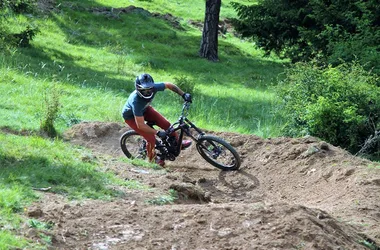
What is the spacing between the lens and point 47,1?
83.5 feet

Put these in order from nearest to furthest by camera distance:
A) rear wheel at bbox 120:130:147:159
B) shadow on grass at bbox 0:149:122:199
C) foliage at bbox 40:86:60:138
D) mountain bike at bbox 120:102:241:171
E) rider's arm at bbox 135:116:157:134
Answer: shadow on grass at bbox 0:149:122:199
rider's arm at bbox 135:116:157:134
mountain bike at bbox 120:102:241:171
rear wheel at bbox 120:130:147:159
foliage at bbox 40:86:60:138

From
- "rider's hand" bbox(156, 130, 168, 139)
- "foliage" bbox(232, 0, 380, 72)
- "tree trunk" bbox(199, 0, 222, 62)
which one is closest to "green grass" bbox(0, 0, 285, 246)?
"tree trunk" bbox(199, 0, 222, 62)

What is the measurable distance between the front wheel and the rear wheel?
90cm

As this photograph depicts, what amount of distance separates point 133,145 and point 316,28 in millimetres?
10708

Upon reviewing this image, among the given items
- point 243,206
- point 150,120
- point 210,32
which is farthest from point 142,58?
point 243,206

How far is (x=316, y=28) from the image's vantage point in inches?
822

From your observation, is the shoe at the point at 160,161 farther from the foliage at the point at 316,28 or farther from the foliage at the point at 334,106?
the foliage at the point at 316,28

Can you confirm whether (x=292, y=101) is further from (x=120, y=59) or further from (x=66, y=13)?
(x=66, y=13)

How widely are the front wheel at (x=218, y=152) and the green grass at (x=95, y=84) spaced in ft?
4.20

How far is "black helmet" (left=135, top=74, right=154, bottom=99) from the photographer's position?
10.4 m

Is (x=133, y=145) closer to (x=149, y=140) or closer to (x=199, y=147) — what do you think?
(x=149, y=140)

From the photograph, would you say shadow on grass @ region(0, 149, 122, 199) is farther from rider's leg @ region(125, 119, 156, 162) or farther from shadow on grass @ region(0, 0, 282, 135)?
shadow on grass @ region(0, 0, 282, 135)

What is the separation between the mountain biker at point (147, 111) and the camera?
10438 mm

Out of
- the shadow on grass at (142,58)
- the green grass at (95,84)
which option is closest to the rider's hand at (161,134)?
the green grass at (95,84)
